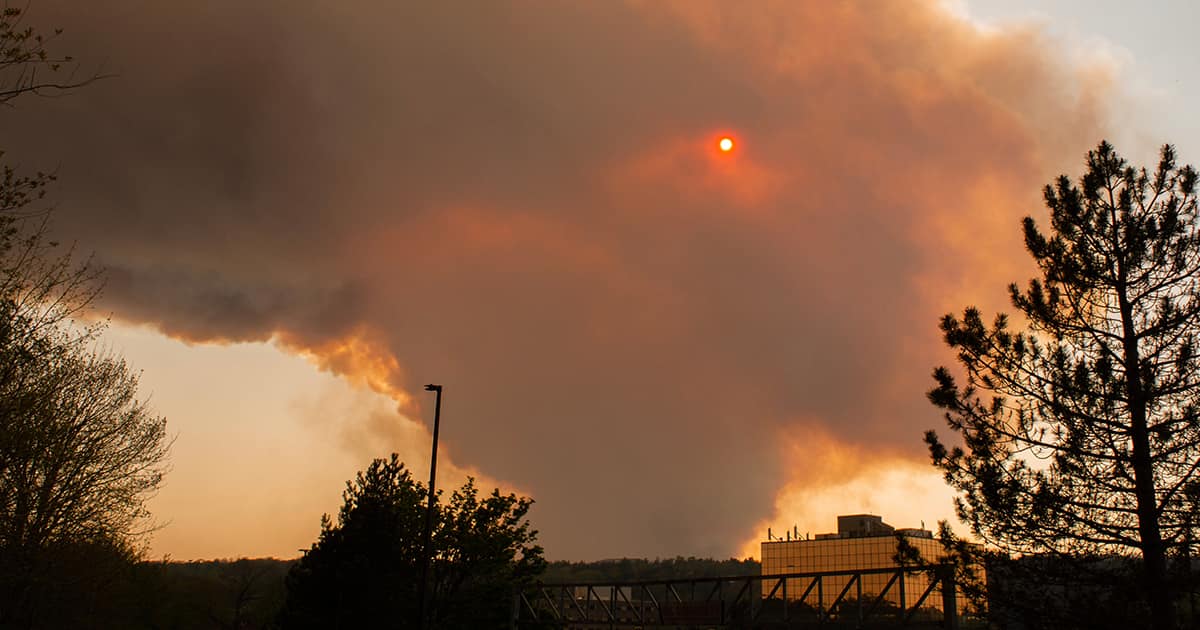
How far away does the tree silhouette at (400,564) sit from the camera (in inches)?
1646

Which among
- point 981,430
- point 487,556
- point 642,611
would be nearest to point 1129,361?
point 981,430

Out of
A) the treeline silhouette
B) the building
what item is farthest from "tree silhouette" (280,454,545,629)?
the building

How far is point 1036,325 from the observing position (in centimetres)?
2361

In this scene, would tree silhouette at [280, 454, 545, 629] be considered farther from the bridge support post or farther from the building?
the building

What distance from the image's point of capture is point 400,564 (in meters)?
44.4

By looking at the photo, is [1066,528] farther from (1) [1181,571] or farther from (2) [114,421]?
(2) [114,421]

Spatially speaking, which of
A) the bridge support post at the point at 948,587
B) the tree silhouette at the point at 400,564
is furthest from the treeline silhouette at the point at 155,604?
the bridge support post at the point at 948,587

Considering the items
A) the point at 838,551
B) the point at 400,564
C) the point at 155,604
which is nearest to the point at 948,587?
the point at 400,564

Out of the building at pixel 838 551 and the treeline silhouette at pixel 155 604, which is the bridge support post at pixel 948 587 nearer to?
the treeline silhouette at pixel 155 604

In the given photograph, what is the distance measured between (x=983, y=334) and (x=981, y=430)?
249 cm

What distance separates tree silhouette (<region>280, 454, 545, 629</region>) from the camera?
41.8m

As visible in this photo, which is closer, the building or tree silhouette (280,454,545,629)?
tree silhouette (280,454,545,629)

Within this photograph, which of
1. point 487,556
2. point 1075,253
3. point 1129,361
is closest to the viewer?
point 1129,361

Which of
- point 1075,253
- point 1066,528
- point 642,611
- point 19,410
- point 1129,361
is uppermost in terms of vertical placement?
point 1075,253
